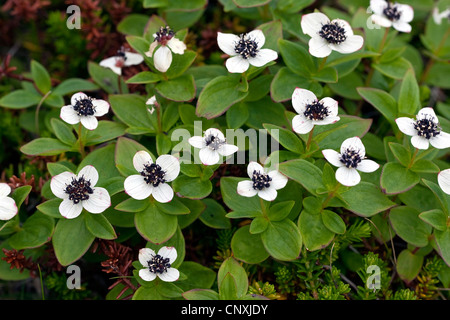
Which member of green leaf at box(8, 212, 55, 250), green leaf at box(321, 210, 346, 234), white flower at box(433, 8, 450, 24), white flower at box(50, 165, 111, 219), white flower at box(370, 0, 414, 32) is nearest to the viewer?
white flower at box(50, 165, 111, 219)

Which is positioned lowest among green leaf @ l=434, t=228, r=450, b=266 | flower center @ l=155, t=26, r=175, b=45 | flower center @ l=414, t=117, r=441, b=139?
green leaf @ l=434, t=228, r=450, b=266

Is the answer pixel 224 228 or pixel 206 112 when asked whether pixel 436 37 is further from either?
pixel 224 228

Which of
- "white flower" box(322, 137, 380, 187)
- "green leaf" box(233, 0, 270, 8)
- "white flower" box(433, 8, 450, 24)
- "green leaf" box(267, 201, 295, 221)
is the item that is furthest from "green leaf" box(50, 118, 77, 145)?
"white flower" box(433, 8, 450, 24)

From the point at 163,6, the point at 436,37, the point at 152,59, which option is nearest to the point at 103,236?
the point at 152,59

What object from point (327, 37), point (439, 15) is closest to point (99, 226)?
point (327, 37)

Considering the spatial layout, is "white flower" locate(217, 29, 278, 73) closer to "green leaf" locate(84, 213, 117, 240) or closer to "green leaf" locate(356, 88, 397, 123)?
"green leaf" locate(356, 88, 397, 123)

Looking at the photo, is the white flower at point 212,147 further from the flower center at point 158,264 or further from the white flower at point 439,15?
the white flower at point 439,15

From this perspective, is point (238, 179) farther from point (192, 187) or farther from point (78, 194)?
point (78, 194)

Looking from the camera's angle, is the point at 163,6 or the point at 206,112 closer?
the point at 206,112
